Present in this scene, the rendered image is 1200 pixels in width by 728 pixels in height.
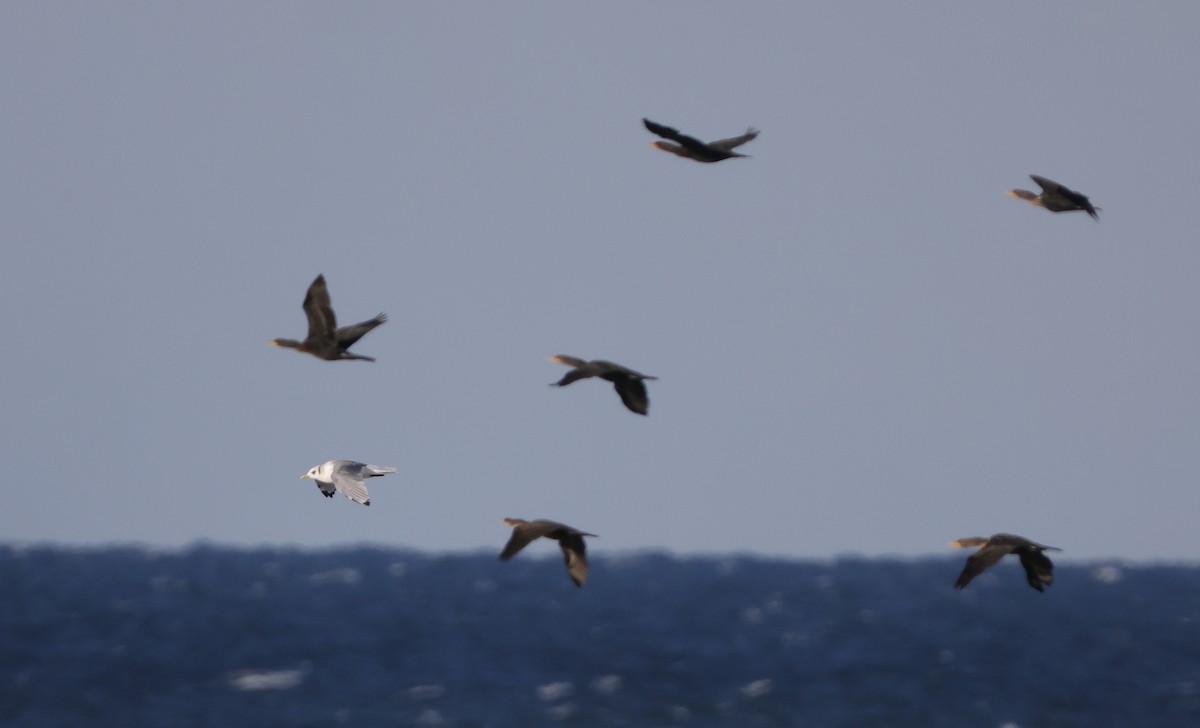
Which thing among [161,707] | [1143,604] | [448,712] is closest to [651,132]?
[448,712]

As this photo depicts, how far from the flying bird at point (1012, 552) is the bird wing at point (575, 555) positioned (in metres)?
3.45

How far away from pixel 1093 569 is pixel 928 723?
254 ft

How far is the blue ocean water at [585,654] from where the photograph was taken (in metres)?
43.8

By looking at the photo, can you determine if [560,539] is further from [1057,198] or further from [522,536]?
[1057,198]

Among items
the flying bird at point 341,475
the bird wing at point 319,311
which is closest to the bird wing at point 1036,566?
the flying bird at point 341,475

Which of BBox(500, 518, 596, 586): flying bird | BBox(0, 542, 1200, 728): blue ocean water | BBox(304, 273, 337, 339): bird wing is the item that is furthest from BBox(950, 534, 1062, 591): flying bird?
BBox(0, 542, 1200, 728): blue ocean water

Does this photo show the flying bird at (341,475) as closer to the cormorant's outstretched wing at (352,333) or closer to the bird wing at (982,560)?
the cormorant's outstretched wing at (352,333)

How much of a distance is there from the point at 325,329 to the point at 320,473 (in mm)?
1731

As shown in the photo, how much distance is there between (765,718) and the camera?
42875mm

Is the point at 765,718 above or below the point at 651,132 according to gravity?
below

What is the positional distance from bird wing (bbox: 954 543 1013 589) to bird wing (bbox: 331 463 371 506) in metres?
5.20

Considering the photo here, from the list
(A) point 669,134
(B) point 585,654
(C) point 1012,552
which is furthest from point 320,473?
(B) point 585,654

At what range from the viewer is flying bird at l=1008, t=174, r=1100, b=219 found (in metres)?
21.2

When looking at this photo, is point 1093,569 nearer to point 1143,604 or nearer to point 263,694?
point 1143,604
